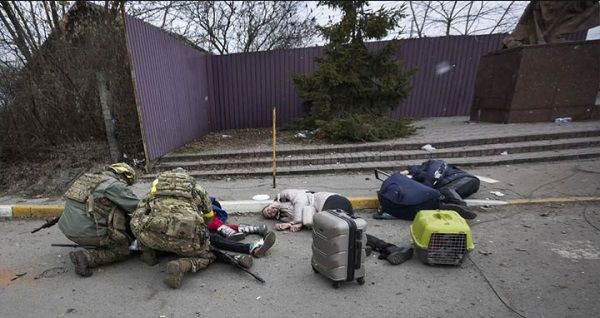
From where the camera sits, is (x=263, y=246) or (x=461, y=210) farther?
(x=461, y=210)

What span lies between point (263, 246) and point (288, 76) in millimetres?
8470

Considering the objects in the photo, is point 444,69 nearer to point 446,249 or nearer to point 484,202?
point 484,202

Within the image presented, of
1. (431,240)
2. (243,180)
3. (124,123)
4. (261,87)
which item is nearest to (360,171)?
(243,180)

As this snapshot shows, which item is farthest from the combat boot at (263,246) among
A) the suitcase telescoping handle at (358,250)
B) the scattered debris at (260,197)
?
the scattered debris at (260,197)

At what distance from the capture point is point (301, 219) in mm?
4012

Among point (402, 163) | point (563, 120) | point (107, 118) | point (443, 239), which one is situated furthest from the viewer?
point (563, 120)

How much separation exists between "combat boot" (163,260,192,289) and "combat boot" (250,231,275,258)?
720mm

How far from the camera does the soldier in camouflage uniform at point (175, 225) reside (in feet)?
9.12

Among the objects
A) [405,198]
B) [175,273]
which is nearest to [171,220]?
[175,273]

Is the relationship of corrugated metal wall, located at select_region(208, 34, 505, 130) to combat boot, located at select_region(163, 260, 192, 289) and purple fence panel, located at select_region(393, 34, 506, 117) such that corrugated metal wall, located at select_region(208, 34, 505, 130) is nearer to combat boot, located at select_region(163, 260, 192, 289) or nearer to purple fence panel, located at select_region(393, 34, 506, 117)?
purple fence panel, located at select_region(393, 34, 506, 117)

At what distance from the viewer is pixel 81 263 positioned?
3035 millimetres

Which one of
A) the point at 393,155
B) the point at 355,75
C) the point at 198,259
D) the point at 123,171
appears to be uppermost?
the point at 355,75

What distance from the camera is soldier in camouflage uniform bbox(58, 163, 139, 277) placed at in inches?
120

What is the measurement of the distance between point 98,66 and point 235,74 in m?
4.40
